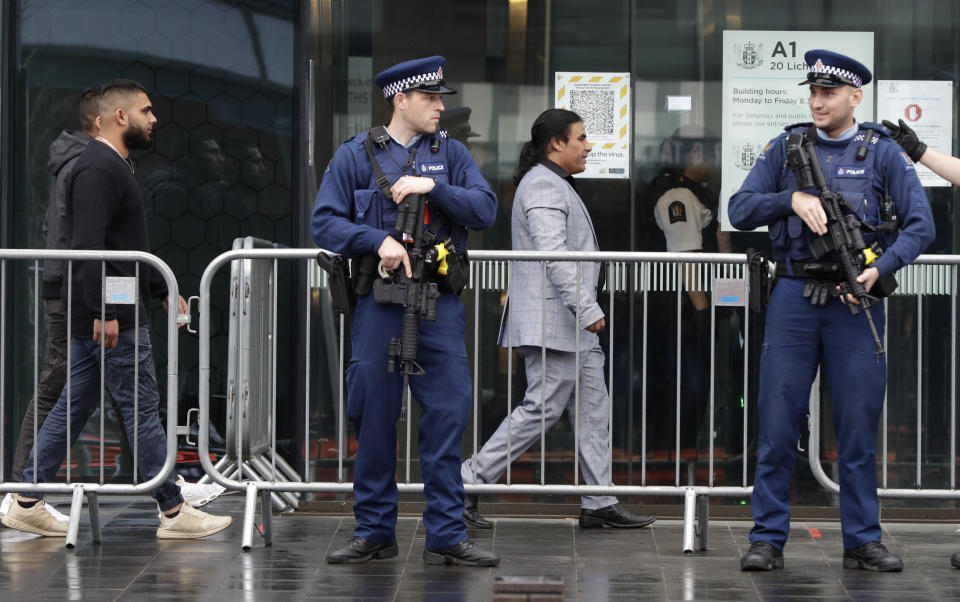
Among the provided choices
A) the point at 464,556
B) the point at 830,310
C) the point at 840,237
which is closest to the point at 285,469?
the point at 464,556

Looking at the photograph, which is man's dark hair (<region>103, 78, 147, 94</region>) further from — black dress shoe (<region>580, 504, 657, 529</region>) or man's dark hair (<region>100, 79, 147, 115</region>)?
black dress shoe (<region>580, 504, 657, 529</region>)

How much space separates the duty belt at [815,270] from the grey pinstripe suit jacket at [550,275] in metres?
1.14

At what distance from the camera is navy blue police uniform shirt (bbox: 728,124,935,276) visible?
6141 mm

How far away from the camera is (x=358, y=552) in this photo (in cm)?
651

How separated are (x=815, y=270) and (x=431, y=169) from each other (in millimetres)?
1704

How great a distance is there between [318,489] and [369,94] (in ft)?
8.12

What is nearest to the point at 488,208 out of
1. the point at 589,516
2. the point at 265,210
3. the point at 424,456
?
the point at 424,456

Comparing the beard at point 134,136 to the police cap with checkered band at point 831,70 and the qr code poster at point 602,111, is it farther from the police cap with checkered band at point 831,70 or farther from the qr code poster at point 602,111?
the police cap with checkered band at point 831,70

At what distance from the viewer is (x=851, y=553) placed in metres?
6.42

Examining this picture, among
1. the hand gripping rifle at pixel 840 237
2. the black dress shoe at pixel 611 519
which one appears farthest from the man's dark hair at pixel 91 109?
the hand gripping rifle at pixel 840 237

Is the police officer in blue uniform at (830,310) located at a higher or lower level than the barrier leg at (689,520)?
higher

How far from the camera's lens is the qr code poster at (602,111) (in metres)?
8.25

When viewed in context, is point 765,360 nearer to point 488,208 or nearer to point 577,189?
point 488,208

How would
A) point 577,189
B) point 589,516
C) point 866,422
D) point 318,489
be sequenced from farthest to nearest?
point 577,189, point 589,516, point 318,489, point 866,422
